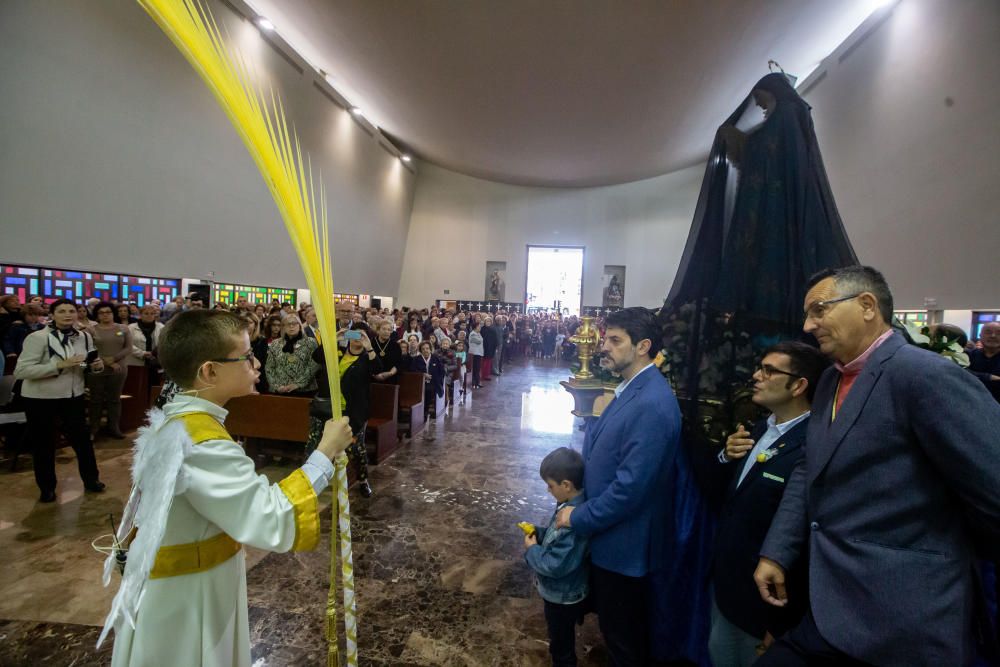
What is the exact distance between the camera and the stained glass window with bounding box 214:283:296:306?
9.59 meters

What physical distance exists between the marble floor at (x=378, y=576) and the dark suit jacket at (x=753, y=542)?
103cm

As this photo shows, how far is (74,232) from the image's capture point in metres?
6.53

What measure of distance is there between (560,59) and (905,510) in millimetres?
12469

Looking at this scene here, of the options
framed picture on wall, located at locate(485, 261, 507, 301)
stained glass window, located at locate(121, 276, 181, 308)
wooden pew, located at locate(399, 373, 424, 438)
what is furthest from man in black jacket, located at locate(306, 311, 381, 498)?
framed picture on wall, located at locate(485, 261, 507, 301)

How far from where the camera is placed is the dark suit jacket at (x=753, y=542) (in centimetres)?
140

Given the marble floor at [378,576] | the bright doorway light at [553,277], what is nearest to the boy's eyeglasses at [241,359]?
the marble floor at [378,576]

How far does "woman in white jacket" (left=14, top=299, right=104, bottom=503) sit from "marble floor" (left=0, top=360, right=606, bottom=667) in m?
0.32

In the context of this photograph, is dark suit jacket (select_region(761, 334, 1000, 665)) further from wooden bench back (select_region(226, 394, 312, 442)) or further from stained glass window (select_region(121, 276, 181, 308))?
stained glass window (select_region(121, 276, 181, 308))

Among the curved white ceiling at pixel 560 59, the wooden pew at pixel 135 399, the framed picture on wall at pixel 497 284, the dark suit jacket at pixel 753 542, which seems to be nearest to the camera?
the dark suit jacket at pixel 753 542

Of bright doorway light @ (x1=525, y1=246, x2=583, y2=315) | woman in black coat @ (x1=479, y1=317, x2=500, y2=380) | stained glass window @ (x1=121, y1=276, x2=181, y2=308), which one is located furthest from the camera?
bright doorway light @ (x1=525, y1=246, x2=583, y2=315)

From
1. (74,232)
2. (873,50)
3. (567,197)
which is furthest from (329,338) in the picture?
(567,197)

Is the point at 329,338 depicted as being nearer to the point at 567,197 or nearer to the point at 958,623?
the point at 958,623

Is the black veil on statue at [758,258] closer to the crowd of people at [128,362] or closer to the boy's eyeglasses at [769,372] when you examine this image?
the boy's eyeglasses at [769,372]

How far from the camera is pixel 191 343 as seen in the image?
128 centimetres
